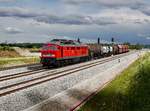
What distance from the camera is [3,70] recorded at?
3812cm

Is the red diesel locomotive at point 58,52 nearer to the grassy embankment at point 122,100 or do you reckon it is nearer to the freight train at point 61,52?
the freight train at point 61,52

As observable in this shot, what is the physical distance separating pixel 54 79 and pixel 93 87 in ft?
19.6

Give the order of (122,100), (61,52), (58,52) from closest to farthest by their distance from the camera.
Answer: (122,100)
(58,52)
(61,52)

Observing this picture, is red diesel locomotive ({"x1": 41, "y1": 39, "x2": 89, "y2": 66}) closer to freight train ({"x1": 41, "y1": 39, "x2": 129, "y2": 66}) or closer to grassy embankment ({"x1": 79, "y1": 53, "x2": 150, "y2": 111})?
freight train ({"x1": 41, "y1": 39, "x2": 129, "y2": 66})

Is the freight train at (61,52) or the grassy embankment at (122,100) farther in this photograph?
the freight train at (61,52)

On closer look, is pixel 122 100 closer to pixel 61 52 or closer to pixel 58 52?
pixel 58 52

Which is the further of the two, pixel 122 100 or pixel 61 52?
pixel 61 52

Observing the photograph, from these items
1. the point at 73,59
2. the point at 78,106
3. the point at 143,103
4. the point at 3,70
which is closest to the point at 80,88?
the point at 78,106

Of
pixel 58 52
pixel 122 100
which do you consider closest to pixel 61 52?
pixel 58 52

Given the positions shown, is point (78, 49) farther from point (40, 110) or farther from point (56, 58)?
point (40, 110)

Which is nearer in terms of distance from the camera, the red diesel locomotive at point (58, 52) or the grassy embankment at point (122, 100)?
the grassy embankment at point (122, 100)

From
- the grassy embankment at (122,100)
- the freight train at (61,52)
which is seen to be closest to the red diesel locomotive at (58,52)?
the freight train at (61,52)

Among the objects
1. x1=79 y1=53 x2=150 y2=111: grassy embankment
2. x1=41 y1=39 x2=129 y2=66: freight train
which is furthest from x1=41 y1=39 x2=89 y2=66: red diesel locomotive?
x1=79 y1=53 x2=150 y2=111: grassy embankment

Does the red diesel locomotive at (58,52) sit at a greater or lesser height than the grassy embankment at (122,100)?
greater
